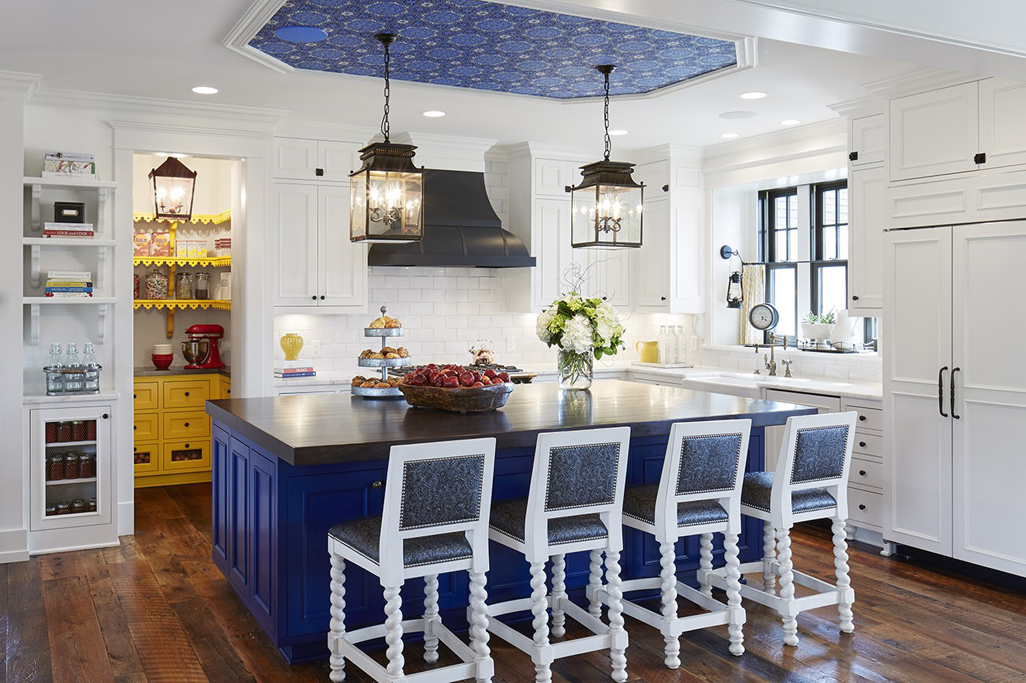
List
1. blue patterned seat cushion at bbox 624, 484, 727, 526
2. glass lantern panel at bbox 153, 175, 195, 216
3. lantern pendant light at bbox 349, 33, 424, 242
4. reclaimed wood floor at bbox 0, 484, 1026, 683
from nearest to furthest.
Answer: reclaimed wood floor at bbox 0, 484, 1026, 683 < blue patterned seat cushion at bbox 624, 484, 727, 526 < lantern pendant light at bbox 349, 33, 424, 242 < glass lantern panel at bbox 153, 175, 195, 216

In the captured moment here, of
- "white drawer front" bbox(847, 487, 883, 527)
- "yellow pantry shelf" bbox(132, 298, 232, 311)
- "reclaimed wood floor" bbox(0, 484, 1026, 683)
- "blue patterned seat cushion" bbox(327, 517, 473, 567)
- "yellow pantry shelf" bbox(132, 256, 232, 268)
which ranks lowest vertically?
"reclaimed wood floor" bbox(0, 484, 1026, 683)

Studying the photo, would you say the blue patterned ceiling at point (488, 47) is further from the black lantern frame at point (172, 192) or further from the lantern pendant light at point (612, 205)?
the black lantern frame at point (172, 192)

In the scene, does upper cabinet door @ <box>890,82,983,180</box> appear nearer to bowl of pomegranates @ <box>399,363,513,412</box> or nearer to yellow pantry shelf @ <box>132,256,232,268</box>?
bowl of pomegranates @ <box>399,363,513,412</box>

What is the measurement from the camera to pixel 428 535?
309 cm

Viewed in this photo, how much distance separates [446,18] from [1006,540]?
369cm

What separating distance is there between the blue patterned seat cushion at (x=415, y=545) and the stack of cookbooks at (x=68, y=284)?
3.04m

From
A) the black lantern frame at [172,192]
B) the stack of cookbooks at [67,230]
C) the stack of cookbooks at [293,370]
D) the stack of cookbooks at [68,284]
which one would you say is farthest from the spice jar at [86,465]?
the black lantern frame at [172,192]

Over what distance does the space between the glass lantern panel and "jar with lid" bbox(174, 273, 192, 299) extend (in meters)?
1.14

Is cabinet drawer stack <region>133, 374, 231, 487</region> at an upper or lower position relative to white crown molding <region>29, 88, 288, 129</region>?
lower

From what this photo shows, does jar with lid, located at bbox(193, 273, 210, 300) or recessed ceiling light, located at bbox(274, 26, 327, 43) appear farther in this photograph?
jar with lid, located at bbox(193, 273, 210, 300)

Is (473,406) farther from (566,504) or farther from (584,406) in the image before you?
(566,504)

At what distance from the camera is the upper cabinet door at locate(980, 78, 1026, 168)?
14.3 feet

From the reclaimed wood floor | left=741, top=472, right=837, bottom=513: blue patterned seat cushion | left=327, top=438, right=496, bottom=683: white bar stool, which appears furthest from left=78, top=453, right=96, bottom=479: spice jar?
left=741, top=472, right=837, bottom=513: blue patterned seat cushion

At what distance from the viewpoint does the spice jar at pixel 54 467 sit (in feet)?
16.9
